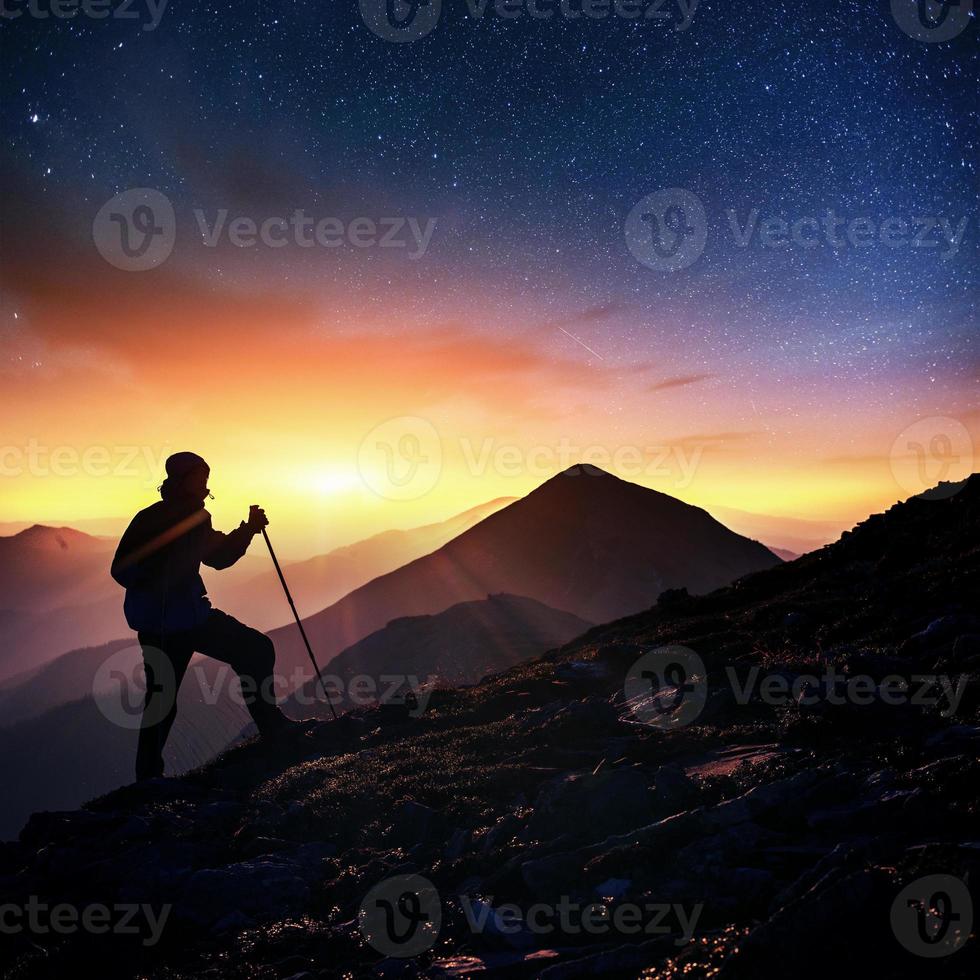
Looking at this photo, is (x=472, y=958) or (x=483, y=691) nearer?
(x=472, y=958)

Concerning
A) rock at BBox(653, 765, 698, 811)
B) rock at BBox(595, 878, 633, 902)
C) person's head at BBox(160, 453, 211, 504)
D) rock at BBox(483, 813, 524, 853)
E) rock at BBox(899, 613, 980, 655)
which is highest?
person's head at BBox(160, 453, 211, 504)

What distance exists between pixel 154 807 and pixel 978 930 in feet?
31.8

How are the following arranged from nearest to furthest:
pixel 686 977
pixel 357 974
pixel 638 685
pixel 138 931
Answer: pixel 686 977, pixel 357 974, pixel 138 931, pixel 638 685

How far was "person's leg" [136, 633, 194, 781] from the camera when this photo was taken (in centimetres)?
984

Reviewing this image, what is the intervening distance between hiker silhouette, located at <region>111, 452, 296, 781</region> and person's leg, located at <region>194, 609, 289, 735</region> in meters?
0.02

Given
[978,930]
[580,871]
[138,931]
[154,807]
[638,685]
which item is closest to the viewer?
[978,930]

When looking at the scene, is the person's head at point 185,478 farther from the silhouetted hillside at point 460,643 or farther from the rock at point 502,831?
the silhouetted hillside at point 460,643

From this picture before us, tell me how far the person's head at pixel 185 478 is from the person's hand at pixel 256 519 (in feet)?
2.90

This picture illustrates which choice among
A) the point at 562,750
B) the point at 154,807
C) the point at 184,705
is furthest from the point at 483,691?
the point at 184,705

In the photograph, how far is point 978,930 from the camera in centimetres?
353

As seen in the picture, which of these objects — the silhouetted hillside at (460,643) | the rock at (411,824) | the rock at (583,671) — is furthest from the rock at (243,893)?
the silhouetted hillside at (460,643)

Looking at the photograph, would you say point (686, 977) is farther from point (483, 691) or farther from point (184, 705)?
point (184, 705)

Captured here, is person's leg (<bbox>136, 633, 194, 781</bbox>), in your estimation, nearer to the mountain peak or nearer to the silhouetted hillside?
the silhouetted hillside

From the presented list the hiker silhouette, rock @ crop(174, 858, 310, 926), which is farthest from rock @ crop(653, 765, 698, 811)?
the hiker silhouette
